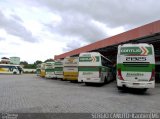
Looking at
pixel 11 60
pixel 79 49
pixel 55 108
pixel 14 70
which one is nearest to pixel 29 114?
pixel 55 108

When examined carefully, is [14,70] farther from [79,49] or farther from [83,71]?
[83,71]

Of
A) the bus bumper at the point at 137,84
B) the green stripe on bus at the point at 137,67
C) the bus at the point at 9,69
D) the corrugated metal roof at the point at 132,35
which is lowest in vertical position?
the bus bumper at the point at 137,84

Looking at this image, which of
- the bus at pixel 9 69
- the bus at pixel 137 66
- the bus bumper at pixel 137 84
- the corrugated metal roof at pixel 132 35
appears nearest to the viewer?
the bus bumper at pixel 137 84

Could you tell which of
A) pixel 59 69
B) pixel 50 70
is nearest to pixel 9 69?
pixel 50 70

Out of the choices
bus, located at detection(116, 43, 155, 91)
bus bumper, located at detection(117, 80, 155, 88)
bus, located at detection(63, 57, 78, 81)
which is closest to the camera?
bus bumper, located at detection(117, 80, 155, 88)

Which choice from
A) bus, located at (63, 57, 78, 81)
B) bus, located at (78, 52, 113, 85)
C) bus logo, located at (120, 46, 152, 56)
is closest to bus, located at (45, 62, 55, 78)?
bus, located at (63, 57, 78, 81)

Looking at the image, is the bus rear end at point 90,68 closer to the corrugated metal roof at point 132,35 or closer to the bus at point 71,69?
the bus at point 71,69

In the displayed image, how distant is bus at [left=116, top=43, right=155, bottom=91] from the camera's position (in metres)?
13.9

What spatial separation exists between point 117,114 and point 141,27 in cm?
1480

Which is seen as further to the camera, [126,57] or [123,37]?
[123,37]

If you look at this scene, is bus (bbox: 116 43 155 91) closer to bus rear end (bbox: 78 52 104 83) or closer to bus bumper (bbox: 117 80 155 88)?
bus bumper (bbox: 117 80 155 88)

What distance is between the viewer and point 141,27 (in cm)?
2108

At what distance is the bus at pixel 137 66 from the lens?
45.6 ft

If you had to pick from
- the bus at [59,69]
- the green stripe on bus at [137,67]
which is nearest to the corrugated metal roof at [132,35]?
the green stripe on bus at [137,67]
